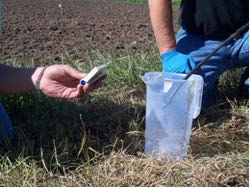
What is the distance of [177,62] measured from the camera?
7.56ft

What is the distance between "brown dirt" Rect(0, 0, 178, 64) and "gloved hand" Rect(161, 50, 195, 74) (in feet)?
3.67

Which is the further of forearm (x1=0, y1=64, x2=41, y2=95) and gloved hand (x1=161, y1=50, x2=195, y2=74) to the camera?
gloved hand (x1=161, y1=50, x2=195, y2=74)

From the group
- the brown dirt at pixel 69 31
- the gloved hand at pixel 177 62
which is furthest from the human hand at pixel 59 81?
the brown dirt at pixel 69 31

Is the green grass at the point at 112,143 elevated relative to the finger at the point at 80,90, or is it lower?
lower

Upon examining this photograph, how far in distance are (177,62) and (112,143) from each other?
1.50 ft

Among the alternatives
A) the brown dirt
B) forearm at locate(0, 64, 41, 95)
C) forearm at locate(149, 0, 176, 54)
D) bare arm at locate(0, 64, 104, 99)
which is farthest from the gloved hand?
the brown dirt

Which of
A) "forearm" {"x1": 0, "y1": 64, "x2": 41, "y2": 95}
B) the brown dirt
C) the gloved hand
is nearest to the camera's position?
"forearm" {"x1": 0, "y1": 64, "x2": 41, "y2": 95}

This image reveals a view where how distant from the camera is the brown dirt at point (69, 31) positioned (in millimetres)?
3943

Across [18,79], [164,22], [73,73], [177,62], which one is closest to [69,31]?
[164,22]

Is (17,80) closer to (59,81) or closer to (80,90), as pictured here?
(59,81)

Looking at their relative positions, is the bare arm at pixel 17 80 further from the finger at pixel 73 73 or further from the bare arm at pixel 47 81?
the finger at pixel 73 73

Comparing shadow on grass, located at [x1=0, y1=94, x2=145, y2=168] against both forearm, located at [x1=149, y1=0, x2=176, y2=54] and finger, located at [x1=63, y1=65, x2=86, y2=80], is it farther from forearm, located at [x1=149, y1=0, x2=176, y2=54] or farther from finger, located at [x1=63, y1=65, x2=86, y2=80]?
forearm, located at [x1=149, y1=0, x2=176, y2=54]

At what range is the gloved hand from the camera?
2.29 m

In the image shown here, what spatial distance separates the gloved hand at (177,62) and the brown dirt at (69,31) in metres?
1.12
